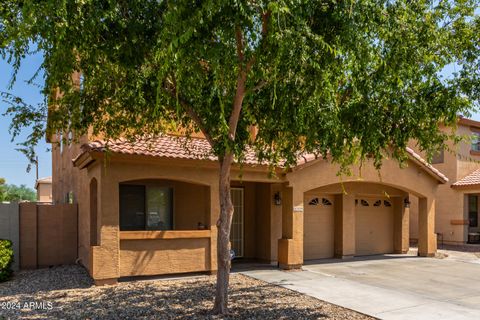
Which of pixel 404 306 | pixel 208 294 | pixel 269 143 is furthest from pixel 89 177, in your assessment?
pixel 404 306

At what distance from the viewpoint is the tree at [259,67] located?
5.95m

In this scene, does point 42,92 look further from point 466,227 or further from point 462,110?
point 466,227

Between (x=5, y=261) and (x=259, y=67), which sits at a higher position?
(x=259, y=67)

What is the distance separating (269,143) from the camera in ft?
29.6

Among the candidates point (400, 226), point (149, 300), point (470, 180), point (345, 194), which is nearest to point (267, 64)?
point (149, 300)

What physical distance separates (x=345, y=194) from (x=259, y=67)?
26.8ft

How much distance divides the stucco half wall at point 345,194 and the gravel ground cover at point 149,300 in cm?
226

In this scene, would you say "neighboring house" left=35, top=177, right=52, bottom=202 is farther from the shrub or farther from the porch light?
the porch light

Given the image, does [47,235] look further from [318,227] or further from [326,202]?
[326,202]

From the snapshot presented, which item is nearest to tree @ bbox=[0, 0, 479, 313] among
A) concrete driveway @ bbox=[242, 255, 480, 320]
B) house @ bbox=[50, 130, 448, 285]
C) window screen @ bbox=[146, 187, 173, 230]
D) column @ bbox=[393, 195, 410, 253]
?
house @ bbox=[50, 130, 448, 285]

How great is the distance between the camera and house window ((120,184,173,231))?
1271cm

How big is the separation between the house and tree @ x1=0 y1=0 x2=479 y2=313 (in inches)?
76.3

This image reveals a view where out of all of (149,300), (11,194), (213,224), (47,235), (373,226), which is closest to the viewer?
(149,300)

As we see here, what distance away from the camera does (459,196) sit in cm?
2123
